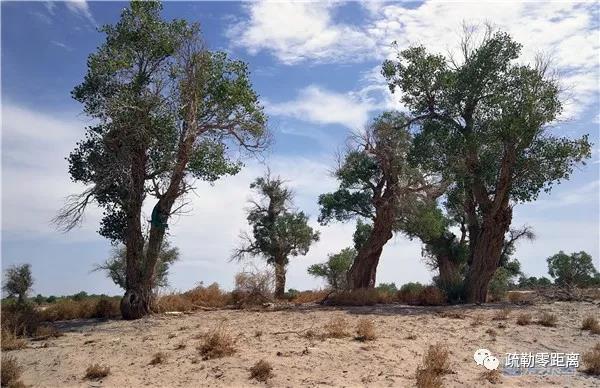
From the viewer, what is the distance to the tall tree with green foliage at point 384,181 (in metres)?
Answer: 25.3

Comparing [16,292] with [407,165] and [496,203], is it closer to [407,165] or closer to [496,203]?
[407,165]

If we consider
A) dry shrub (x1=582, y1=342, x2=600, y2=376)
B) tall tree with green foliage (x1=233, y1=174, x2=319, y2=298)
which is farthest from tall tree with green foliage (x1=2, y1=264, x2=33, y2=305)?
dry shrub (x1=582, y1=342, x2=600, y2=376)

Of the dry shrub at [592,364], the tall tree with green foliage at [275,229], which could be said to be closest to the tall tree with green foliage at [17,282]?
the tall tree with green foliage at [275,229]

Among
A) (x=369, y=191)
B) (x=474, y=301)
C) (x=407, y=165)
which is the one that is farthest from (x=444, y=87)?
(x=474, y=301)

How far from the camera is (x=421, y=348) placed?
453 inches

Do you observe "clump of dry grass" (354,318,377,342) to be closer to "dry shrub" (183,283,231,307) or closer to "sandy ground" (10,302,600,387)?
"sandy ground" (10,302,600,387)

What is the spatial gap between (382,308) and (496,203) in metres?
6.59

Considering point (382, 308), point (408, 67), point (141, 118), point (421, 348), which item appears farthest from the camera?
point (408, 67)

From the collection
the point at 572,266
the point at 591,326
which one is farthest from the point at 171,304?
the point at 572,266

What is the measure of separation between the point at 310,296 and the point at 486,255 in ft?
26.6

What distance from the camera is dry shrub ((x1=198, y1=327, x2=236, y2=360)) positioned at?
10.6 m

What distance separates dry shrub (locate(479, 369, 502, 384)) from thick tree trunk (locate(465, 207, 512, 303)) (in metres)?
12.1

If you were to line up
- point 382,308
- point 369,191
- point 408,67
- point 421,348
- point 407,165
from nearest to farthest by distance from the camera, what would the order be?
1. point 421,348
2. point 382,308
3. point 408,67
4. point 407,165
5. point 369,191

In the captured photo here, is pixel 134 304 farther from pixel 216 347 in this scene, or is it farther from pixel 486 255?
pixel 486 255
